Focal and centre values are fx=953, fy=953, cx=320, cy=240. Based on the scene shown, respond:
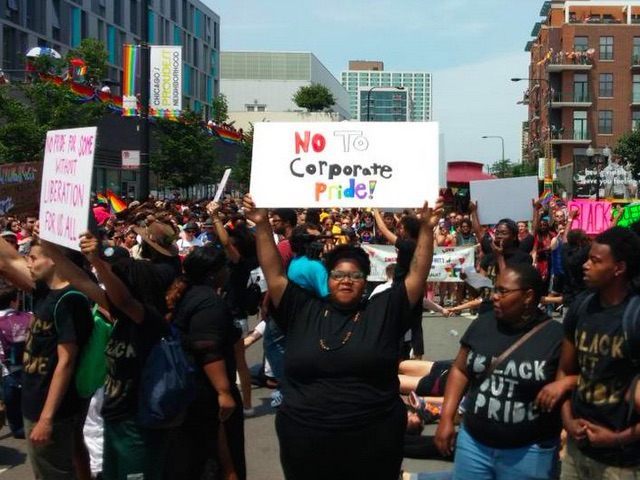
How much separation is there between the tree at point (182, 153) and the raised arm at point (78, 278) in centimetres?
2766

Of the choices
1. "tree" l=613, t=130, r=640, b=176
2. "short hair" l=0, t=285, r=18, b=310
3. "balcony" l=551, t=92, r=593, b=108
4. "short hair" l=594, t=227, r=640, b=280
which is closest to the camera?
"short hair" l=594, t=227, r=640, b=280

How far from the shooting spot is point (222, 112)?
46.5 m

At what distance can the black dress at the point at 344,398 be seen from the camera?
157 inches

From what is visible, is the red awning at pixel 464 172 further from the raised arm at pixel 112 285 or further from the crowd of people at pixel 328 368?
the raised arm at pixel 112 285

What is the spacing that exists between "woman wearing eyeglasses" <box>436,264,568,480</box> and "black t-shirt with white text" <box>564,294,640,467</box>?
0.54 ft

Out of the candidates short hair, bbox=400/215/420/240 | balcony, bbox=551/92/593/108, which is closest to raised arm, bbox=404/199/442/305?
short hair, bbox=400/215/420/240

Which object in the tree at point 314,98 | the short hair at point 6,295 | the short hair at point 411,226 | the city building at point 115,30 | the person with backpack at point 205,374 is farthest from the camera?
the tree at point 314,98

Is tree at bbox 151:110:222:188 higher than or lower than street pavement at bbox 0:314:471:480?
higher

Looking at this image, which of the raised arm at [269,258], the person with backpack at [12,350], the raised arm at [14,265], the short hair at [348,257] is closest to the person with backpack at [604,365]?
the short hair at [348,257]

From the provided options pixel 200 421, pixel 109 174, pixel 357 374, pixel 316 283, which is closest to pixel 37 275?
pixel 200 421

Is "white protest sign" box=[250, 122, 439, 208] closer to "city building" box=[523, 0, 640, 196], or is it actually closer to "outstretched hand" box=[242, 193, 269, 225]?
"outstretched hand" box=[242, 193, 269, 225]

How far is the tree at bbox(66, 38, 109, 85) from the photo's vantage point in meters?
30.7

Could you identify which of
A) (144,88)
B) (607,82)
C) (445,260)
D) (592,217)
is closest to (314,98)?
(607,82)

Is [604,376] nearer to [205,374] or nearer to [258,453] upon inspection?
[205,374]
